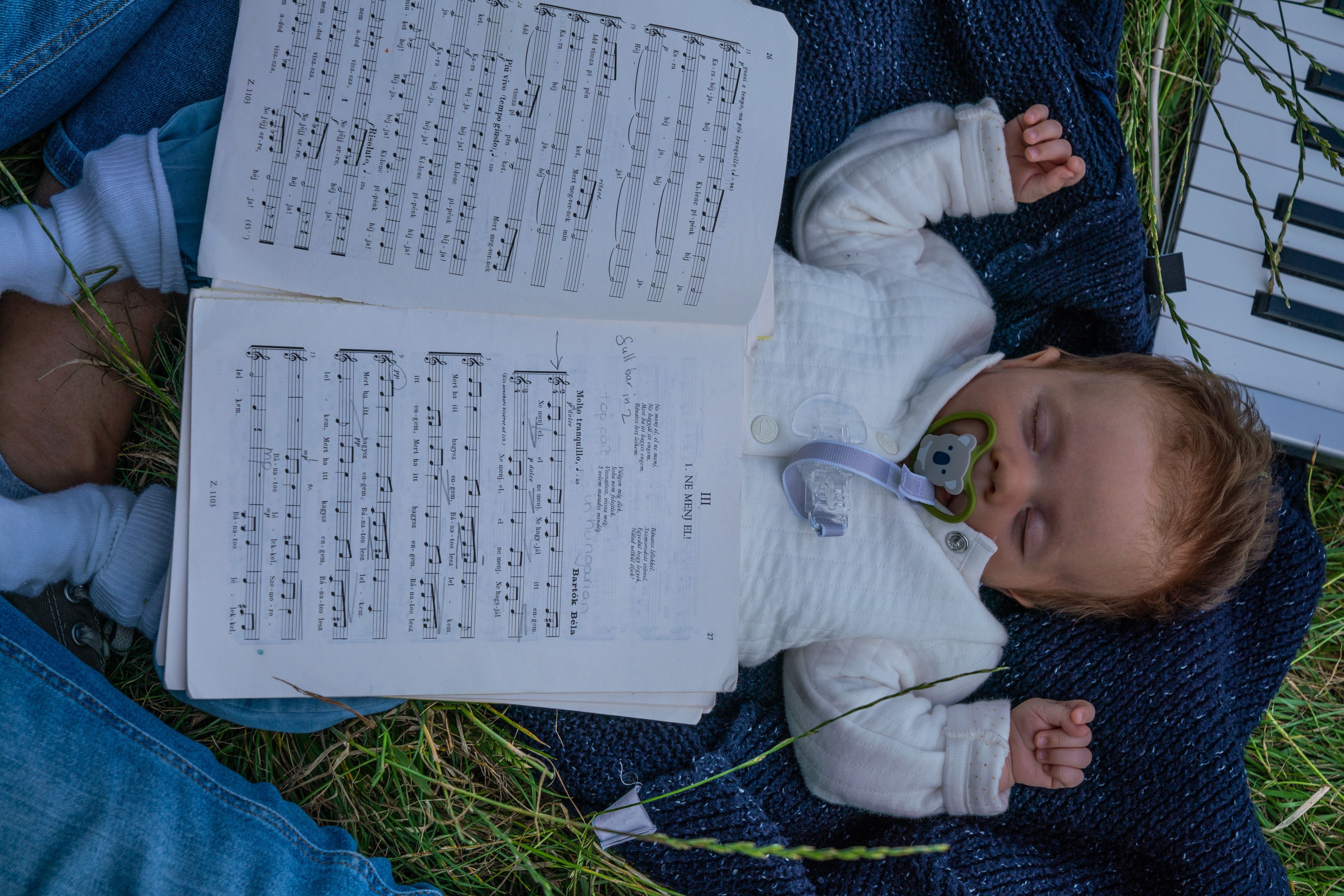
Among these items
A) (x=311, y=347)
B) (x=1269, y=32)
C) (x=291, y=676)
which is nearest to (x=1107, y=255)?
(x=1269, y=32)

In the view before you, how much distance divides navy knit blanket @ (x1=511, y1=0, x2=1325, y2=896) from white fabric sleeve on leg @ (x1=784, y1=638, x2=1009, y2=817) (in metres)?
0.08

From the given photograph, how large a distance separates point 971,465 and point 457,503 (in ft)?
2.38


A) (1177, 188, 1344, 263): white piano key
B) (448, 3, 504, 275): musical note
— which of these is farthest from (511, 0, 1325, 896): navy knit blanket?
(448, 3, 504, 275): musical note

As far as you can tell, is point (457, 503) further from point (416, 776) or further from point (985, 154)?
point (985, 154)

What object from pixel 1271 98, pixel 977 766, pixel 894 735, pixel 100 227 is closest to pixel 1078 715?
pixel 977 766

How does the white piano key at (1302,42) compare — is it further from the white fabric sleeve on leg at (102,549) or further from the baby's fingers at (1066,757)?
the white fabric sleeve on leg at (102,549)

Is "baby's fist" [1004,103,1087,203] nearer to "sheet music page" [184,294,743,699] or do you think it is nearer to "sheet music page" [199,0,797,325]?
"sheet music page" [199,0,797,325]

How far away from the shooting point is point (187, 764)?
1134 millimetres

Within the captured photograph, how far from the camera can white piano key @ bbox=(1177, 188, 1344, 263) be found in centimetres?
144

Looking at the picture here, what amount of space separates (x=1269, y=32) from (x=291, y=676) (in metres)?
1.83

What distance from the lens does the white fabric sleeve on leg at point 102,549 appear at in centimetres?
113


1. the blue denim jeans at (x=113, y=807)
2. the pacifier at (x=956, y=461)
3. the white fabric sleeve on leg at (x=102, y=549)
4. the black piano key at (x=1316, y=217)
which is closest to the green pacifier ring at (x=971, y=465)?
the pacifier at (x=956, y=461)

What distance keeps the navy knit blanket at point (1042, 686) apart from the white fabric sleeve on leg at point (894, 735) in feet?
0.27

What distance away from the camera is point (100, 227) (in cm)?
112
